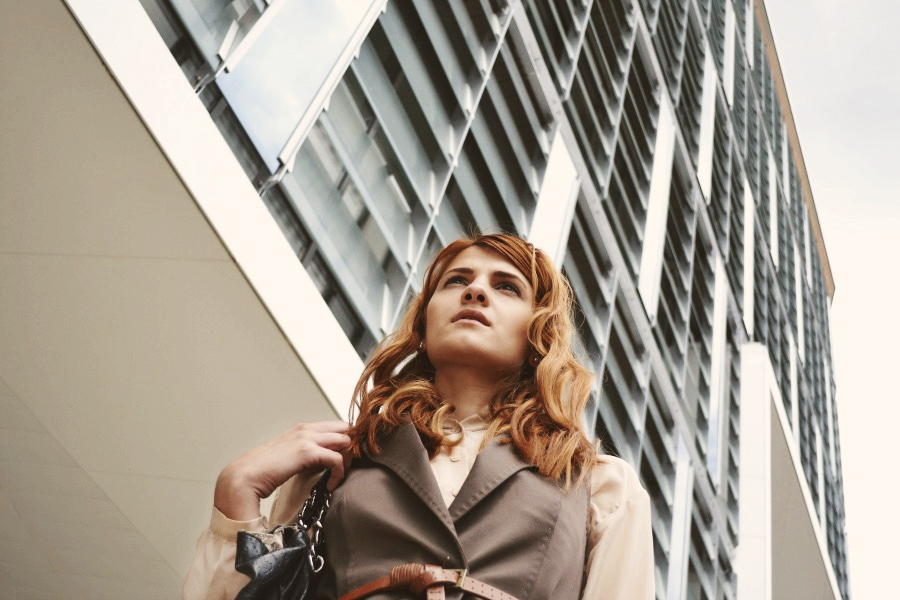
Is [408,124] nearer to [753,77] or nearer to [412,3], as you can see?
[412,3]

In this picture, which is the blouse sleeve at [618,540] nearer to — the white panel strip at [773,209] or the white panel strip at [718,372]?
the white panel strip at [718,372]

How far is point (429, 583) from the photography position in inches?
80.2

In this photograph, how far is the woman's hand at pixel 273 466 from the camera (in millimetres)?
2256

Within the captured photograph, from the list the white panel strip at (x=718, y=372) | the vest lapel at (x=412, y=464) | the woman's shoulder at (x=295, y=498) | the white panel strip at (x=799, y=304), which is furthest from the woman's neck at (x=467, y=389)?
the white panel strip at (x=799, y=304)

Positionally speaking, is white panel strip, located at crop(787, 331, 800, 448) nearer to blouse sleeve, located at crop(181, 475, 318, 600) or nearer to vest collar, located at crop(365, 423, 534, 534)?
vest collar, located at crop(365, 423, 534, 534)

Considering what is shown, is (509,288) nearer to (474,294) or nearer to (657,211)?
(474,294)

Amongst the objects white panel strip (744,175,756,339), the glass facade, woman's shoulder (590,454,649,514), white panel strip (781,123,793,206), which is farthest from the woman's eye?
white panel strip (781,123,793,206)

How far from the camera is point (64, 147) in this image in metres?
4.59

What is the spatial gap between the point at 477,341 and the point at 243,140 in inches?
127

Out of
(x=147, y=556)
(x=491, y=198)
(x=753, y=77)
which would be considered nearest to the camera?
(x=147, y=556)

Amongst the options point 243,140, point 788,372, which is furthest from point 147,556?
point 788,372

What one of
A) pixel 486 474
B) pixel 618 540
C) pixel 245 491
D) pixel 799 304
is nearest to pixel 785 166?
pixel 799 304

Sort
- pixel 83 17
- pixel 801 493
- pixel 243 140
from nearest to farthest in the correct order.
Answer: pixel 83 17, pixel 243 140, pixel 801 493

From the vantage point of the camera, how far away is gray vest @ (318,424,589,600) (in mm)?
2113
